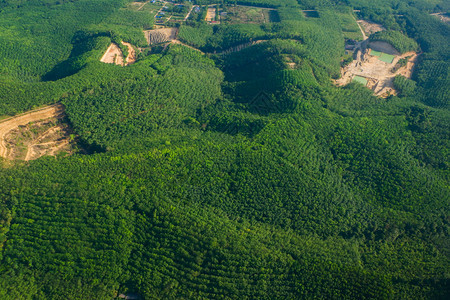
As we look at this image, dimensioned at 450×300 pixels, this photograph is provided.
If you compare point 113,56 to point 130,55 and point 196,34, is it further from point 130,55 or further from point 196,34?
point 196,34

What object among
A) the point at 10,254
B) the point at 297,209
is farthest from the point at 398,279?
the point at 10,254

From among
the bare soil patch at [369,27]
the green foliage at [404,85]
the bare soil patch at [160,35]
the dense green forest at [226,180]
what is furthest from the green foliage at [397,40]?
the bare soil patch at [160,35]

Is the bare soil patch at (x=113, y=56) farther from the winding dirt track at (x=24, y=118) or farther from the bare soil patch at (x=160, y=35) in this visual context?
the winding dirt track at (x=24, y=118)

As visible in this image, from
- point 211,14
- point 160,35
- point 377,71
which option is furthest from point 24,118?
point 377,71

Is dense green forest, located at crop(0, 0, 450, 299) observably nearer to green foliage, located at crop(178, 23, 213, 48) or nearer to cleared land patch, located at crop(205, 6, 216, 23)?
green foliage, located at crop(178, 23, 213, 48)

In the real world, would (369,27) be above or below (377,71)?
above

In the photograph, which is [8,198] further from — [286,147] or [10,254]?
[286,147]
